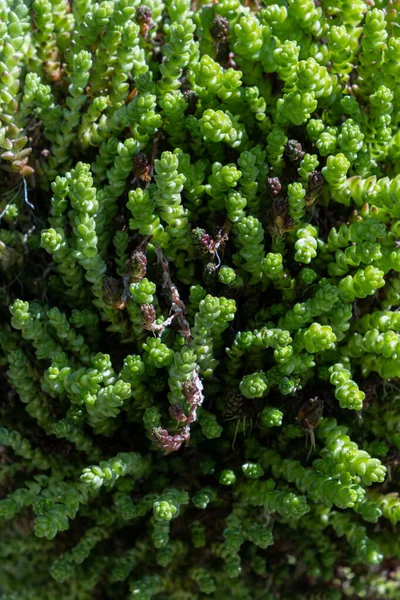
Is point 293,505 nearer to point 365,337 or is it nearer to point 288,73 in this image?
point 365,337

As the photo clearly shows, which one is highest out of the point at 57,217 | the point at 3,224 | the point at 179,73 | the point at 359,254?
the point at 179,73

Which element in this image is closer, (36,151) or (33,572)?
(36,151)

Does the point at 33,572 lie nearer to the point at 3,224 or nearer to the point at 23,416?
the point at 23,416

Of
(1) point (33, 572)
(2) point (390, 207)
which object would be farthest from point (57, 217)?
(1) point (33, 572)

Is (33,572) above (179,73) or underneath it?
underneath

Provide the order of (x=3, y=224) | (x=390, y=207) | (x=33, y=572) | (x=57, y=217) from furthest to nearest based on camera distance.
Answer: (x=33, y=572)
(x=3, y=224)
(x=57, y=217)
(x=390, y=207)

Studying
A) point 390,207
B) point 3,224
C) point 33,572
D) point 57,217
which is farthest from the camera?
point 33,572
